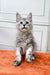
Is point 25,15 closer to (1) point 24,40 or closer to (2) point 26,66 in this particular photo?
(1) point 24,40

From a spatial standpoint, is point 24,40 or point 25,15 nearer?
point 24,40

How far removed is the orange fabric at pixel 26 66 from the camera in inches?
38.5

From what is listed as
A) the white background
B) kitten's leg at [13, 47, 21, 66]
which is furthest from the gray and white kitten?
the white background

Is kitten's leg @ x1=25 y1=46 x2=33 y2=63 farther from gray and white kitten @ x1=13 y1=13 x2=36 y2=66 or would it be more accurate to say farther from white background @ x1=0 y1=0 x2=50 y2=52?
white background @ x1=0 y1=0 x2=50 y2=52

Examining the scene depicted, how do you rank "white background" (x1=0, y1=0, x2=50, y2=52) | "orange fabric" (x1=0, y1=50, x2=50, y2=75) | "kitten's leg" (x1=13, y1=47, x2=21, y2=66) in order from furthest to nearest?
"white background" (x1=0, y1=0, x2=50, y2=52)
"kitten's leg" (x1=13, y1=47, x2=21, y2=66)
"orange fabric" (x1=0, y1=50, x2=50, y2=75)

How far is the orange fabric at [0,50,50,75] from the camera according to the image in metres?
0.98

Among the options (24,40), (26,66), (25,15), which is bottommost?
(26,66)

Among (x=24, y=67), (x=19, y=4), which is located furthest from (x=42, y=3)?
(x=24, y=67)

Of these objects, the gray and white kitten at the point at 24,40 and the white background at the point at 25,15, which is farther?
the white background at the point at 25,15

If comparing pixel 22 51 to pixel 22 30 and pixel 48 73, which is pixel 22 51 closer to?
pixel 22 30

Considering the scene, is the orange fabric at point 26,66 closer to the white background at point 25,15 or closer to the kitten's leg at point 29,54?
the kitten's leg at point 29,54

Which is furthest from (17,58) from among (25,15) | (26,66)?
(25,15)

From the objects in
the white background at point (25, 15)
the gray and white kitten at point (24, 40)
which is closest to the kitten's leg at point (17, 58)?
the gray and white kitten at point (24, 40)

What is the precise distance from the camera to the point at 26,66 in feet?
3.59
